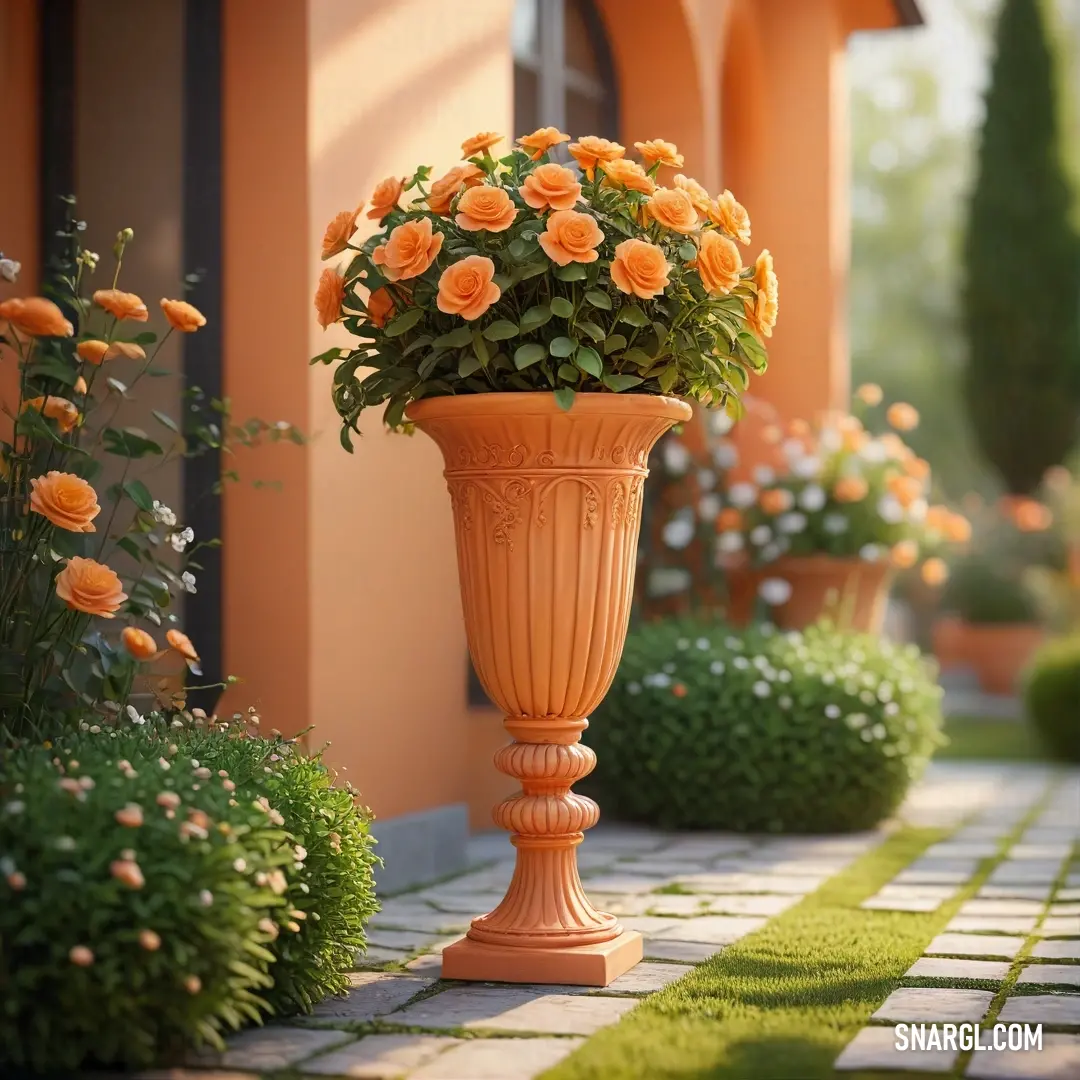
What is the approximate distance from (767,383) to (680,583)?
2006mm

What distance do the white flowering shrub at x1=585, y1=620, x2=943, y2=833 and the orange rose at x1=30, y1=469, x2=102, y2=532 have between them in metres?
3.08

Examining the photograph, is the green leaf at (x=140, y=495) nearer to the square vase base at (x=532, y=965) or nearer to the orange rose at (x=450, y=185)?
the orange rose at (x=450, y=185)

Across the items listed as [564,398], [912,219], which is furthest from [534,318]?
[912,219]

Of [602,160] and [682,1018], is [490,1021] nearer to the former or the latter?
[682,1018]

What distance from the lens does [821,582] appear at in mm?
7016

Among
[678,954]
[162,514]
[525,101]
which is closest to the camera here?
[162,514]

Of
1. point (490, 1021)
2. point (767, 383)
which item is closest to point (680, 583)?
point (767, 383)

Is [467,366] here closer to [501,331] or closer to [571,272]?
[501,331]

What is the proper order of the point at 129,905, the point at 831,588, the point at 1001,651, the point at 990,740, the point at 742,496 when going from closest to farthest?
the point at 129,905
the point at 742,496
the point at 831,588
the point at 990,740
the point at 1001,651

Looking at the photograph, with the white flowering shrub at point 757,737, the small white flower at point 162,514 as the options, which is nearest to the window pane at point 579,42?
the white flowering shrub at point 757,737

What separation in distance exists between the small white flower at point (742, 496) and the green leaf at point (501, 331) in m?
3.78

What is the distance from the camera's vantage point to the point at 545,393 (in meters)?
3.21

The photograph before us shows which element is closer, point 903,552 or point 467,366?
point 467,366

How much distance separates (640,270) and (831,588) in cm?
413
